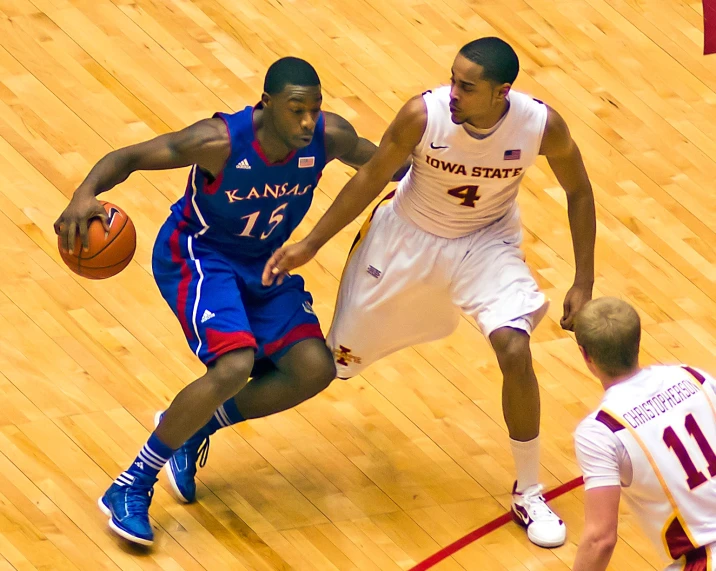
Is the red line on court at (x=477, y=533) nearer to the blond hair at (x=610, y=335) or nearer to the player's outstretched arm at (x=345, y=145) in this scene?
the player's outstretched arm at (x=345, y=145)

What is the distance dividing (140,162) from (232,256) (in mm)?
537

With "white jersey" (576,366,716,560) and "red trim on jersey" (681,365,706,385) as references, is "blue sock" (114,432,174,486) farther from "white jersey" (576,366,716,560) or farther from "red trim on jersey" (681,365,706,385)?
"red trim on jersey" (681,365,706,385)

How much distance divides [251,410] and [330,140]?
3.59 feet

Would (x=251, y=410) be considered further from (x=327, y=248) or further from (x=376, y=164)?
(x=327, y=248)

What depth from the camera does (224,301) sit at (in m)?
5.00

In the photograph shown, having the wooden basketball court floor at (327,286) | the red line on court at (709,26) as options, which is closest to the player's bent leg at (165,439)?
the wooden basketball court floor at (327,286)

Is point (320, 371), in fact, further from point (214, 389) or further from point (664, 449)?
point (664, 449)

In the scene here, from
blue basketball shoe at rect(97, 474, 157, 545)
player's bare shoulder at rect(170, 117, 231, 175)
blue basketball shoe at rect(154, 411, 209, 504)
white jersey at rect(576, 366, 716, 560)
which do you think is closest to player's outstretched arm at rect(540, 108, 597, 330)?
player's bare shoulder at rect(170, 117, 231, 175)

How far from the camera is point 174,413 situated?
16.3 feet

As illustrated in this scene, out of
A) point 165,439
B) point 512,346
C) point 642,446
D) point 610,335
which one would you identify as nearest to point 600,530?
point 642,446

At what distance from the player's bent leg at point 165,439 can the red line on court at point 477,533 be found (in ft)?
3.23

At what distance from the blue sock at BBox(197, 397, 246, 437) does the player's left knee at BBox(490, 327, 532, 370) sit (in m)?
1.08

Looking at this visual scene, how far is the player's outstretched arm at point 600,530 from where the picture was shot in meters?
3.70

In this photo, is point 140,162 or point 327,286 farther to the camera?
point 327,286
